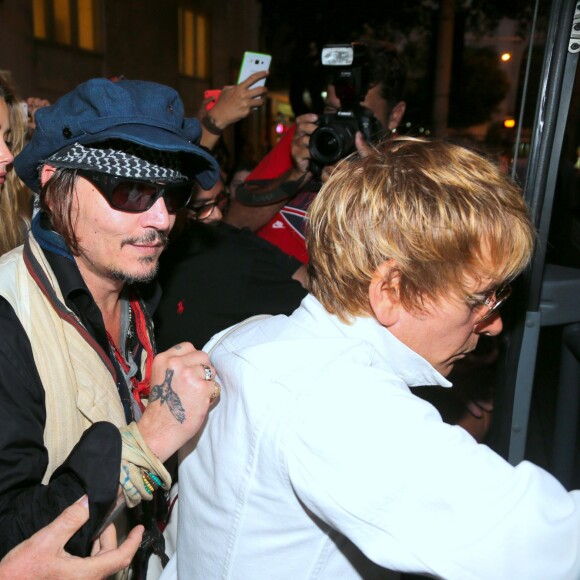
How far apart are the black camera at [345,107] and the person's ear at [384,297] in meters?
1.45

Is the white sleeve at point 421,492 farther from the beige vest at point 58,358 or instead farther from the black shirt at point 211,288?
the black shirt at point 211,288

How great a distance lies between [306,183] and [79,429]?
170 cm

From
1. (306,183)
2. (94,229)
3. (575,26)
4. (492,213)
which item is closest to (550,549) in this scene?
(492,213)

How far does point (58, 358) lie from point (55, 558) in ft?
1.45

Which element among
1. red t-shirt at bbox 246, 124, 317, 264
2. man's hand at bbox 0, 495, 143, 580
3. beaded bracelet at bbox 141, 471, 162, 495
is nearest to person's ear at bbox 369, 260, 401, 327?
beaded bracelet at bbox 141, 471, 162, 495

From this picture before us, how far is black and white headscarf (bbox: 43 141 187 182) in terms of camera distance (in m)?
1.61

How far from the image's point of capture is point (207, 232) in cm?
238

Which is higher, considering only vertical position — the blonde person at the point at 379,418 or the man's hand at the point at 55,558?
the blonde person at the point at 379,418

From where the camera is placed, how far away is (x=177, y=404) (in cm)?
137

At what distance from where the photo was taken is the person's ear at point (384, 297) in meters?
1.23

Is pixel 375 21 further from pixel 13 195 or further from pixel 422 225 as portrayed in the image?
pixel 422 225

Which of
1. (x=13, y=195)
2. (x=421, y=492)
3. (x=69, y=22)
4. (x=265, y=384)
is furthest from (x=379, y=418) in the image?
(x=69, y=22)

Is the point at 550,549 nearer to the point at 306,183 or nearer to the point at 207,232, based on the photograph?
the point at 207,232

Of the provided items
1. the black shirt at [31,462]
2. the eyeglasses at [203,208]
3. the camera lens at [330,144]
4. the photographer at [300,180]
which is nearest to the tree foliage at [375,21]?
the photographer at [300,180]
